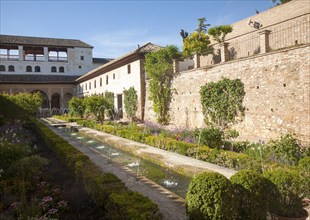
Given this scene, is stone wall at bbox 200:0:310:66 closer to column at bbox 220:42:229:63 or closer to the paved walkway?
column at bbox 220:42:229:63

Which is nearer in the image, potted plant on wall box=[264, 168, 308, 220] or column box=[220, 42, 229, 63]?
potted plant on wall box=[264, 168, 308, 220]

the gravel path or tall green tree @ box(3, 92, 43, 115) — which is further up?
tall green tree @ box(3, 92, 43, 115)

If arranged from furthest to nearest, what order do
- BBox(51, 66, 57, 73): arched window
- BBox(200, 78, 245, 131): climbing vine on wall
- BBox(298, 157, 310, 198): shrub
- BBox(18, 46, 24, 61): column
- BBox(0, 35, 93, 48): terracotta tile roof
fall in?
BBox(51, 66, 57, 73): arched window, BBox(18, 46, 24, 61): column, BBox(0, 35, 93, 48): terracotta tile roof, BBox(200, 78, 245, 131): climbing vine on wall, BBox(298, 157, 310, 198): shrub

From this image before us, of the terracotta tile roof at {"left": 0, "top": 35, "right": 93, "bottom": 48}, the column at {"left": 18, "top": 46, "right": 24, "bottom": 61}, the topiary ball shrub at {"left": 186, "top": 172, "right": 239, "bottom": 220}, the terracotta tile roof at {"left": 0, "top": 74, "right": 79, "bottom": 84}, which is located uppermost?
the terracotta tile roof at {"left": 0, "top": 35, "right": 93, "bottom": 48}

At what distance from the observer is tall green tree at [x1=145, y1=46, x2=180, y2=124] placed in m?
17.4

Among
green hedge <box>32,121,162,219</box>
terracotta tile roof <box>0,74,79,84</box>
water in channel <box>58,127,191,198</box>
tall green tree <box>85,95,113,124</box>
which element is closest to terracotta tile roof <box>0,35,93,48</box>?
terracotta tile roof <box>0,74,79,84</box>

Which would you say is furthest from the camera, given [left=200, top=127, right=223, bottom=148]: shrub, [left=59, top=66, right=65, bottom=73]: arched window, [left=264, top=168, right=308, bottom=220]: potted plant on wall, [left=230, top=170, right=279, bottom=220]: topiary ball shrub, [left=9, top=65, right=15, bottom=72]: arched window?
[left=59, top=66, right=65, bottom=73]: arched window

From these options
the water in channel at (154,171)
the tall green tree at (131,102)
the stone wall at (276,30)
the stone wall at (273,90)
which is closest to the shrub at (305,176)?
the water in channel at (154,171)

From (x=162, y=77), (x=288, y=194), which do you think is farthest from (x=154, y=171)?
(x=162, y=77)

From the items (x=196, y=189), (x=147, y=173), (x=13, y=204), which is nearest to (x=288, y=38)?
(x=147, y=173)

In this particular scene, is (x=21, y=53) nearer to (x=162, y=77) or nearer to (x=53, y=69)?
(x=53, y=69)

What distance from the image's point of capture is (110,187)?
4.34m

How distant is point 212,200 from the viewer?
3.35m

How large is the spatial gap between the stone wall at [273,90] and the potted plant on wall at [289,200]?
19.0ft
